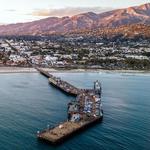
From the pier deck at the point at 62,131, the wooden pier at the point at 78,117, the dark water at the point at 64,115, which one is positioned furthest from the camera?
the wooden pier at the point at 78,117

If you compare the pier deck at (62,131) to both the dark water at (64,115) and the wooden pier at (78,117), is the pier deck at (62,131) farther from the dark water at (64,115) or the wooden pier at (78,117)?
the dark water at (64,115)

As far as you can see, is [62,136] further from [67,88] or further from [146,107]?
[67,88]

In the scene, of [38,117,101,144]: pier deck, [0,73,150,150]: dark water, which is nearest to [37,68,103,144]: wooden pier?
[38,117,101,144]: pier deck

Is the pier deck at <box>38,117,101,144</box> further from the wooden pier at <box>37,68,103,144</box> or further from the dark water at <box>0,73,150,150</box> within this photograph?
the dark water at <box>0,73,150,150</box>

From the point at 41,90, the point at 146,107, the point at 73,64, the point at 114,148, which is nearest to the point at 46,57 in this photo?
the point at 73,64

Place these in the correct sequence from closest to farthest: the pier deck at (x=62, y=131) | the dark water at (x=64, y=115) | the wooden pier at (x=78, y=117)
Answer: the dark water at (x=64, y=115) < the pier deck at (x=62, y=131) < the wooden pier at (x=78, y=117)

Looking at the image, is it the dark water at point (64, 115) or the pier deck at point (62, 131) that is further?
the pier deck at point (62, 131)

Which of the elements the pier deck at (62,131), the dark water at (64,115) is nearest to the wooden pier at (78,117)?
the pier deck at (62,131)
